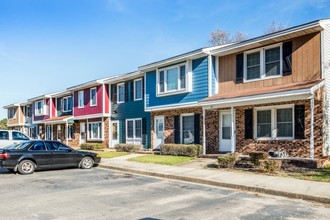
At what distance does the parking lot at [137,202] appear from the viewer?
22.5 ft

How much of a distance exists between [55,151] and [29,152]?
1171 millimetres

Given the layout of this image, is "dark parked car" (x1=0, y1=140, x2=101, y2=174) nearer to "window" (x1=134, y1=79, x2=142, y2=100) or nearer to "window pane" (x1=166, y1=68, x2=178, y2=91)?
"window pane" (x1=166, y1=68, x2=178, y2=91)

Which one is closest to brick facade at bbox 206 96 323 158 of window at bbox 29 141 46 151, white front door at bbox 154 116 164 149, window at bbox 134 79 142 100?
white front door at bbox 154 116 164 149

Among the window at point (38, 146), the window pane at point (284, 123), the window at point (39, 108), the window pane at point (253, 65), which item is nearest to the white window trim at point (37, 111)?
the window at point (39, 108)

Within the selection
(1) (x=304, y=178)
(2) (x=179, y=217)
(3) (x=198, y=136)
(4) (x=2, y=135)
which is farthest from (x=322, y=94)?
(4) (x=2, y=135)

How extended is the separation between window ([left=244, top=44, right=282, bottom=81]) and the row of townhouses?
0.16ft

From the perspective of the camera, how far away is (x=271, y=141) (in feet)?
50.1

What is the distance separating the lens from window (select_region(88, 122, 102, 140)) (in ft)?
94.4

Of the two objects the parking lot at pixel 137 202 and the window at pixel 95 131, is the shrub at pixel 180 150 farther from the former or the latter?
the window at pixel 95 131

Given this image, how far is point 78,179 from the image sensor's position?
11.9m

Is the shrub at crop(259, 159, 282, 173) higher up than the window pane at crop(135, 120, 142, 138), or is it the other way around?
the window pane at crop(135, 120, 142, 138)

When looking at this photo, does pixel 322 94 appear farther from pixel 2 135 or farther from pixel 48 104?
pixel 48 104

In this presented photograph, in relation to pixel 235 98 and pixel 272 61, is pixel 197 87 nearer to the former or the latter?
pixel 235 98

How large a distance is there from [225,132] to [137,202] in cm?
1052
